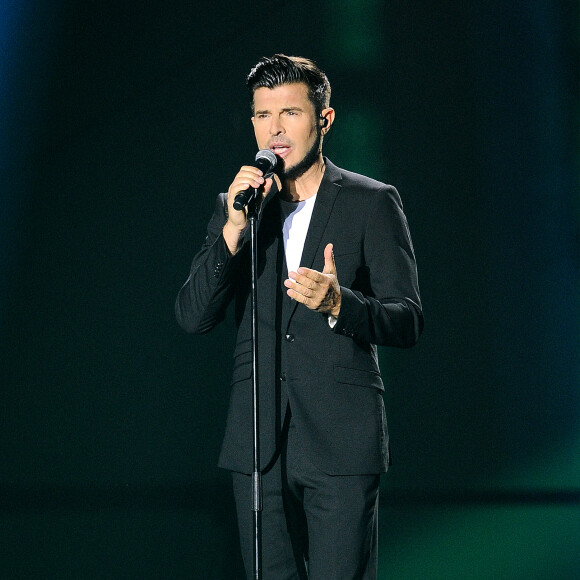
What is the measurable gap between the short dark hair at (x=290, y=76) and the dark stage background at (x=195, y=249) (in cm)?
84

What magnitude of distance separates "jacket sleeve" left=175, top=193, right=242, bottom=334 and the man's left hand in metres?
0.27

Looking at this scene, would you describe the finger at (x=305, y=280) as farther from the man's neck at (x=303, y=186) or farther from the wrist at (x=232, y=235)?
the man's neck at (x=303, y=186)

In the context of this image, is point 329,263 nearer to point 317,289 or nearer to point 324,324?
point 317,289

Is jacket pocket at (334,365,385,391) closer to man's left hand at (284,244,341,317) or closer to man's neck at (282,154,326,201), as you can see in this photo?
man's left hand at (284,244,341,317)

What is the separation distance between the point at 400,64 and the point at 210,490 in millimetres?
1618

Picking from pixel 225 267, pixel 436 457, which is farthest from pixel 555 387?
pixel 225 267

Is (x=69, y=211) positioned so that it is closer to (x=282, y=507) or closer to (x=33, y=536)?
(x=33, y=536)

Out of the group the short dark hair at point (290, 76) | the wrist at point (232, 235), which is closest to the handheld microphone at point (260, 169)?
the wrist at point (232, 235)

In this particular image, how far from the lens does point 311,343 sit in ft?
6.25

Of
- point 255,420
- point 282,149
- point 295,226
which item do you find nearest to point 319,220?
point 295,226

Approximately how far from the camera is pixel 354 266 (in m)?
1.96

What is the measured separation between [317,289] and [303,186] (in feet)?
1.70

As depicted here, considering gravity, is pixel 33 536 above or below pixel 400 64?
below

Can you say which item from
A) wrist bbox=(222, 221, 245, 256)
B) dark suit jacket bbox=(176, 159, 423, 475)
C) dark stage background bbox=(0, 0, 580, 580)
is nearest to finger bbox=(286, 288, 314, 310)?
dark suit jacket bbox=(176, 159, 423, 475)
